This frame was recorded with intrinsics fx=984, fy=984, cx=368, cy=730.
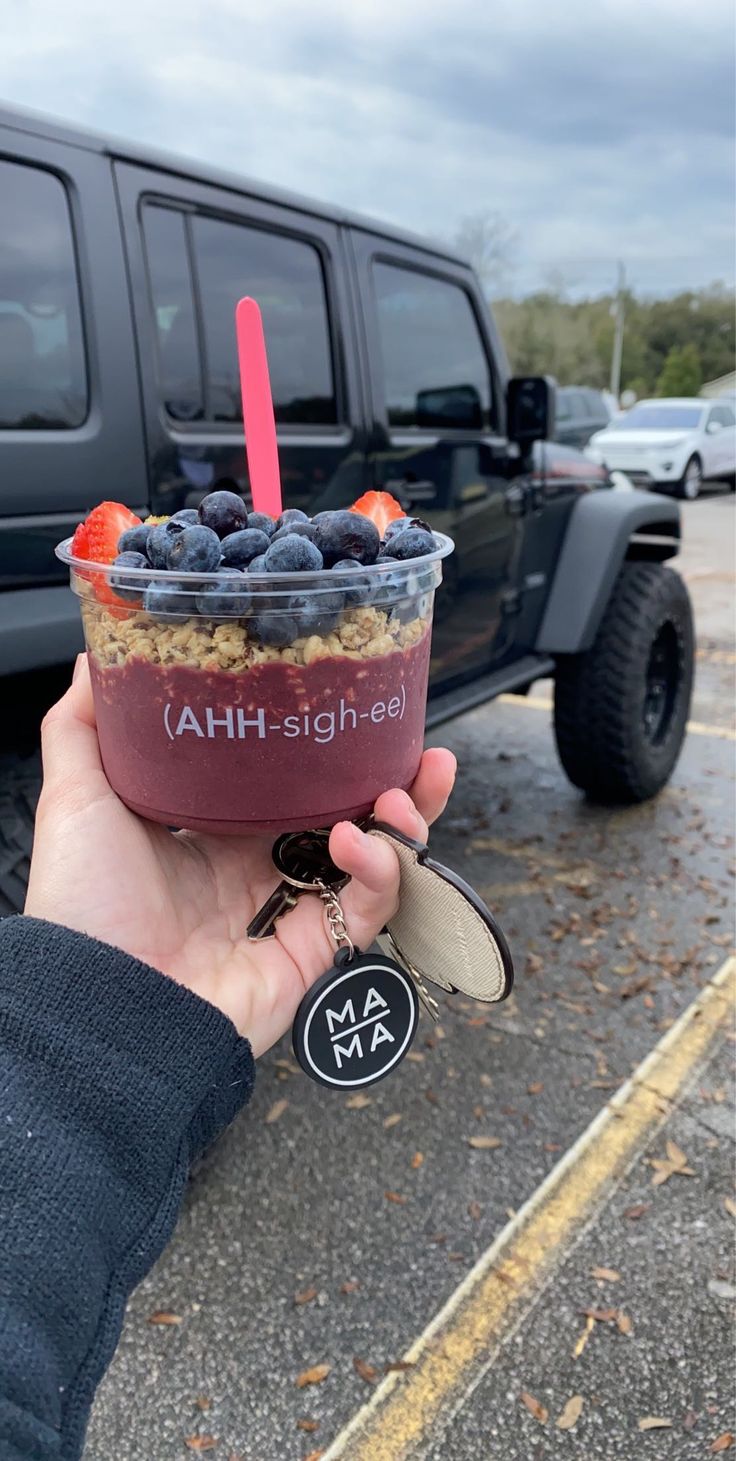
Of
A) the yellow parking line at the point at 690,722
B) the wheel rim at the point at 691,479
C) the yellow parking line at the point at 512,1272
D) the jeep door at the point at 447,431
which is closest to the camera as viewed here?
the yellow parking line at the point at 512,1272

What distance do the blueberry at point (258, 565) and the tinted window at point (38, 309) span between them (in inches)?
56.5

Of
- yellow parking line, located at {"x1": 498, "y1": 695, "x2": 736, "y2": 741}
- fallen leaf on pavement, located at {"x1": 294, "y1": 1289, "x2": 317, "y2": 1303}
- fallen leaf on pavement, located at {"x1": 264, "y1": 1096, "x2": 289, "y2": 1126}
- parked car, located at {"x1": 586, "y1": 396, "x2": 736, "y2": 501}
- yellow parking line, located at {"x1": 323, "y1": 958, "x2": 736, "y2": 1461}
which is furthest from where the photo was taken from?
parked car, located at {"x1": 586, "y1": 396, "x2": 736, "y2": 501}

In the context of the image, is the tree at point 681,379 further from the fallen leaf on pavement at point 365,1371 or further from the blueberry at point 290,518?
the blueberry at point 290,518

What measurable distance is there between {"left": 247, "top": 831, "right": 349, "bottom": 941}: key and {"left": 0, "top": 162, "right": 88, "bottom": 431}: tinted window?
1.41m

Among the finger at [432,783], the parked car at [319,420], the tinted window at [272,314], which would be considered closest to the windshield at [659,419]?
the parked car at [319,420]

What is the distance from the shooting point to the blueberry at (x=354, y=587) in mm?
1021

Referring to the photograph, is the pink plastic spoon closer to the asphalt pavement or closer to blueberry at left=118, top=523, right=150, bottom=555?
blueberry at left=118, top=523, right=150, bottom=555

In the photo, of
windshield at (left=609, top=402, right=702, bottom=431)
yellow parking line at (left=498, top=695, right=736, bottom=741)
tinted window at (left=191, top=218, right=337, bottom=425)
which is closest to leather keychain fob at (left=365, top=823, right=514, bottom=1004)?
tinted window at (left=191, top=218, right=337, bottom=425)

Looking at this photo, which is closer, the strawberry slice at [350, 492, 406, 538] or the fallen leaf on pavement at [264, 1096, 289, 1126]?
the strawberry slice at [350, 492, 406, 538]

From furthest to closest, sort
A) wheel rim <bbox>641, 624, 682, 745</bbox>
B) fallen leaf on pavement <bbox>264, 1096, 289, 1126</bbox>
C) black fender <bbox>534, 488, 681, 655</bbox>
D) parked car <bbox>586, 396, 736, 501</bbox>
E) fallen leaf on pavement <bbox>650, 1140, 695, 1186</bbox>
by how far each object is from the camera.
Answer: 1. parked car <bbox>586, 396, 736, 501</bbox>
2. wheel rim <bbox>641, 624, 682, 745</bbox>
3. black fender <bbox>534, 488, 681, 655</bbox>
4. fallen leaf on pavement <bbox>264, 1096, 289, 1126</bbox>
5. fallen leaf on pavement <bbox>650, 1140, 695, 1186</bbox>

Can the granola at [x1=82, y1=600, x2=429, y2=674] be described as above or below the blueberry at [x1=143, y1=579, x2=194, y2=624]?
below

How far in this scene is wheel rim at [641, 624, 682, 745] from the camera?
15.1 feet

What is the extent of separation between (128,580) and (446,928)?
0.52m

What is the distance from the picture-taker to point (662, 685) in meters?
4.69
